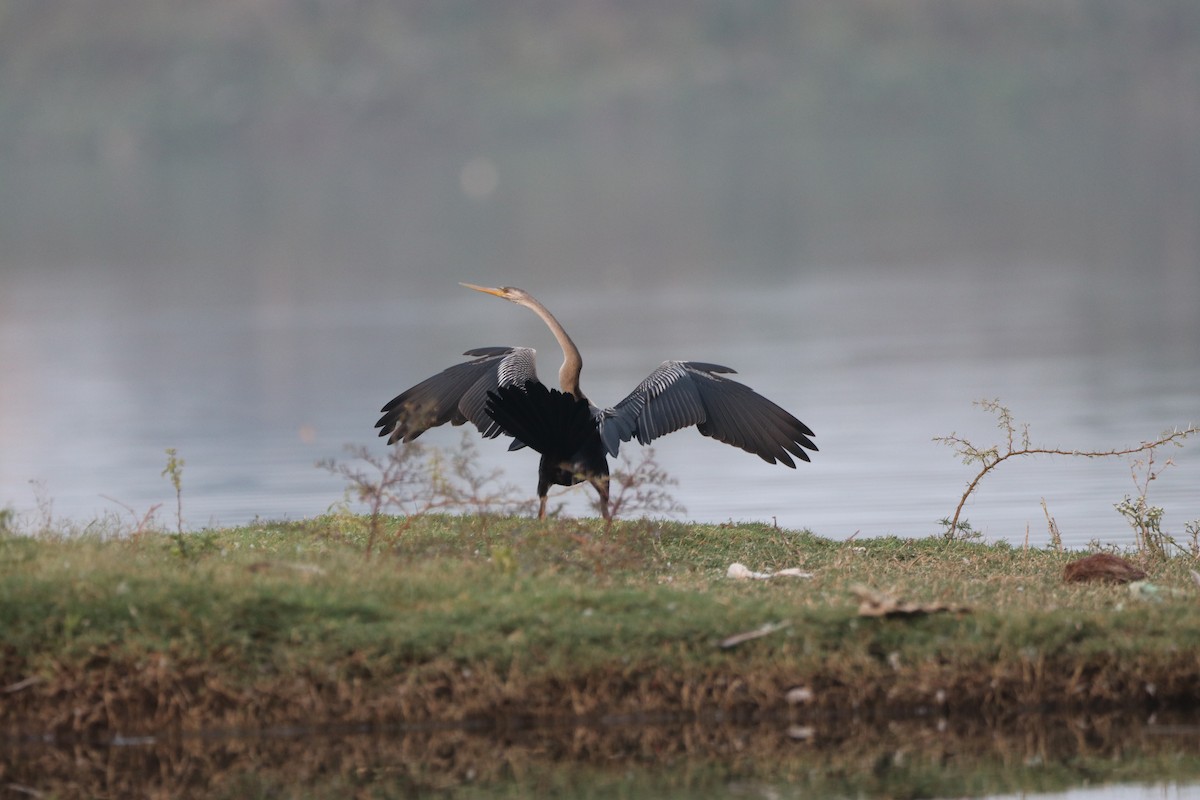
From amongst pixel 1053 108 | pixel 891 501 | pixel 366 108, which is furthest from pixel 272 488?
pixel 366 108

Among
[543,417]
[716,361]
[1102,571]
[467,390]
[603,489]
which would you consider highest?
[716,361]

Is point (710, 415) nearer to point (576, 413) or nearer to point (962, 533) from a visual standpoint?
point (576, 413)

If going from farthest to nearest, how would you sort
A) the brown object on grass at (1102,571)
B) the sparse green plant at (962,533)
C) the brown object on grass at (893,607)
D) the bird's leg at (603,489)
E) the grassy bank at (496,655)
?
the sparse green plant at (962,533) < the bird's leg at (603,489) < the brown object on grass at (1102,571) < the brown object on grass at (893,607) < the grassy bank at (496,655)

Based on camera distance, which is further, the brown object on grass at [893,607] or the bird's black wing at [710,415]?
the bird's black wing at [710,415]

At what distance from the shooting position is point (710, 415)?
1189 cm

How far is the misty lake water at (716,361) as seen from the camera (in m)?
16.7

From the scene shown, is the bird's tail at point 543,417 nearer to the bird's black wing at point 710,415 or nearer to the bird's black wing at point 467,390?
the bird's black wing at point 710,415

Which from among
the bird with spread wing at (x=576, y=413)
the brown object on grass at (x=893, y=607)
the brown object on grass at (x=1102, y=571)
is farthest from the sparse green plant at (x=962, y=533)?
the brown object on grass at (x=893, y=607)

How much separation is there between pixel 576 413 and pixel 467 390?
4.17 feet

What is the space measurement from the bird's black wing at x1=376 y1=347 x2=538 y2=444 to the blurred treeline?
38064 mm

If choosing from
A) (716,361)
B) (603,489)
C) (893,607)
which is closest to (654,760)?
(893,607)

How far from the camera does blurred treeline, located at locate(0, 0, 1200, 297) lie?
62312 millimetres

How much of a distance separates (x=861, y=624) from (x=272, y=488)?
10.7 metres

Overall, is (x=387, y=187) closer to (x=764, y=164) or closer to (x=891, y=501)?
(x=764, y=164)
